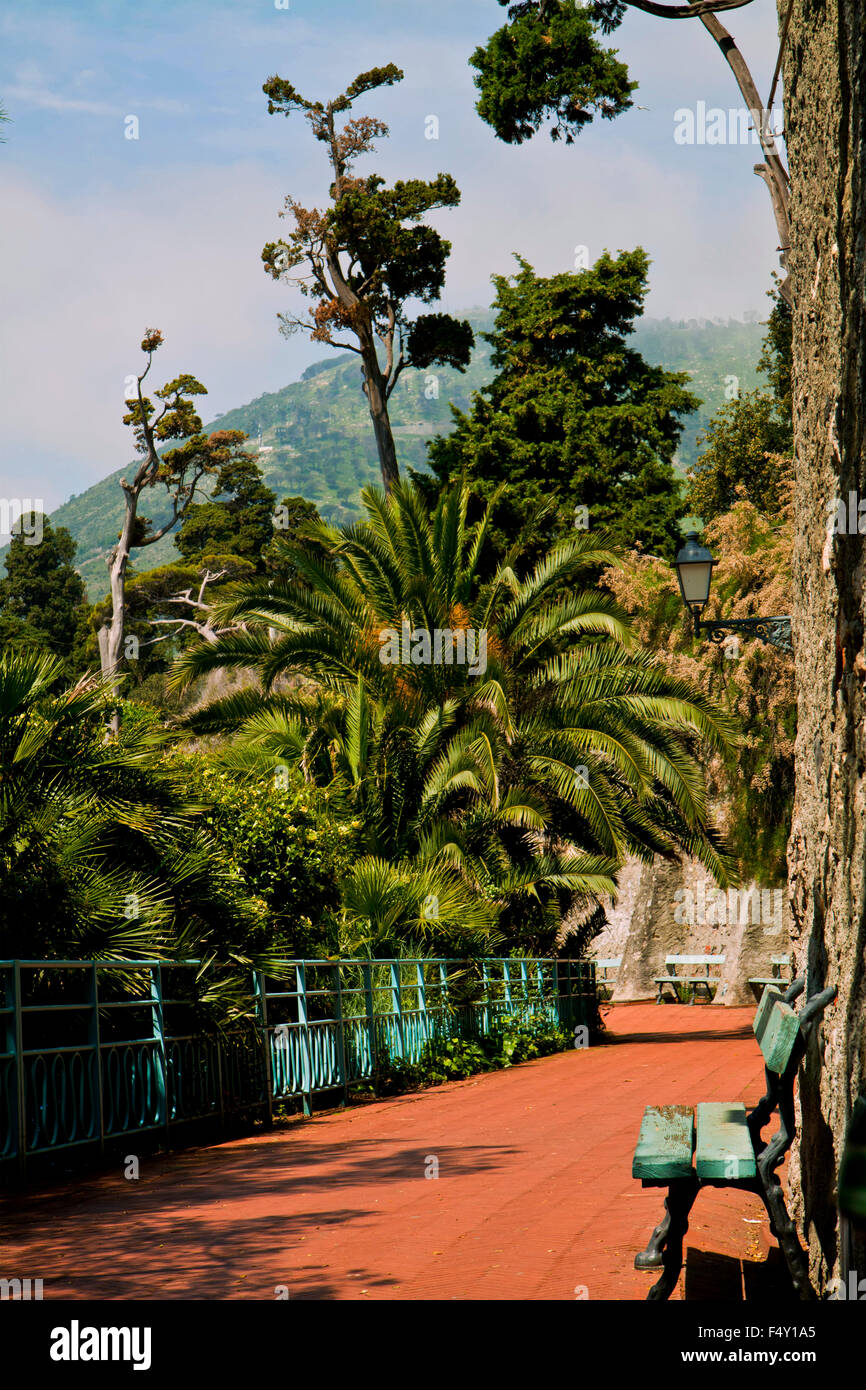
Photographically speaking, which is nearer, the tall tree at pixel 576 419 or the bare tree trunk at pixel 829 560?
the bare tree trunk at pixel 829 560

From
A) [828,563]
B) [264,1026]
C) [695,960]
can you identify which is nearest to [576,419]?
[695,960]

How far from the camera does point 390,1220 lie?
554 centimetres

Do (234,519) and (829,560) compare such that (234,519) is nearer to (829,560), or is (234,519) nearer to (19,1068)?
(19,1068)

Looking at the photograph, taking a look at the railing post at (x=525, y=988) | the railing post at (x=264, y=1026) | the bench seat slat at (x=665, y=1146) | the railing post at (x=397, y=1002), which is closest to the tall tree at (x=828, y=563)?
the bench seat slat at (x=665, y=1146)

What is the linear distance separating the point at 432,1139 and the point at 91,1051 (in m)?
2.43

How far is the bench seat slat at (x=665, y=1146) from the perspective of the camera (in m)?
3.44

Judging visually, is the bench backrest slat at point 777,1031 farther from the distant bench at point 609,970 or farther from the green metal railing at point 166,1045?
the distant bench at point 609,970

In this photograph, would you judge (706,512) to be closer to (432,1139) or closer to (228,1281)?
(432,1139)

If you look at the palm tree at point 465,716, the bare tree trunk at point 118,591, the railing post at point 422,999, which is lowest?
the railing post at point 422,999

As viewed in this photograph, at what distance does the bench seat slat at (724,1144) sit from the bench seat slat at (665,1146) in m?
0.04

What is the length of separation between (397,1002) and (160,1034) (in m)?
4.66

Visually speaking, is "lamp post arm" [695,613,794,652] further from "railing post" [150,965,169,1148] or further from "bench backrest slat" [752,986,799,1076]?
"bench backrest slat" [752,986,799,1076]
